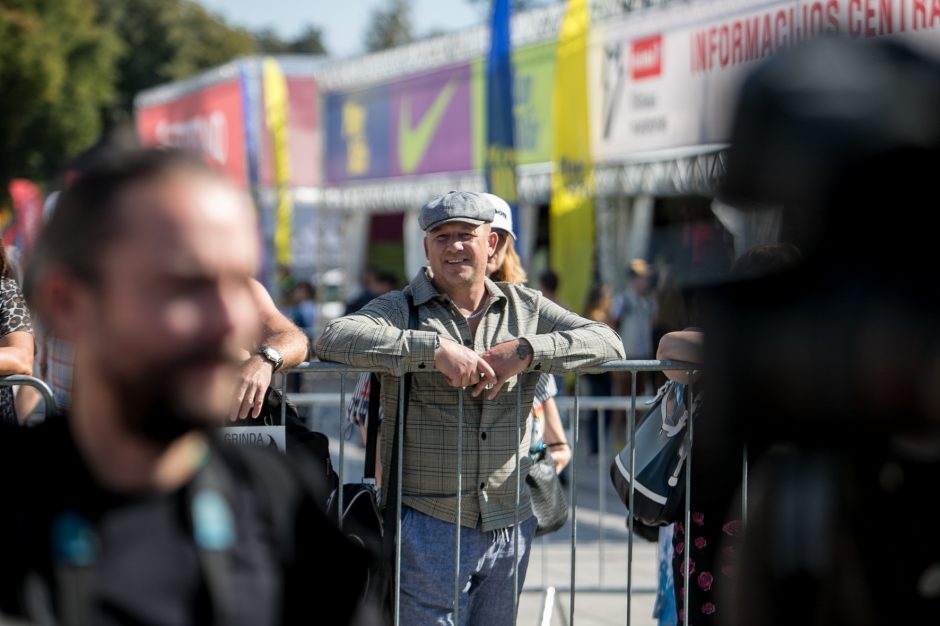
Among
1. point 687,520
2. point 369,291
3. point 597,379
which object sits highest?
point 369,291

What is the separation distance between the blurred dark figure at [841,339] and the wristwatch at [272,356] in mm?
2537

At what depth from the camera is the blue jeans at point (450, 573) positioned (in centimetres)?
420

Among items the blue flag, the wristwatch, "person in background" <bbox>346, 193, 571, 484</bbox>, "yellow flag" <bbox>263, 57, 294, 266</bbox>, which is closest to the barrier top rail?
the wristwatch

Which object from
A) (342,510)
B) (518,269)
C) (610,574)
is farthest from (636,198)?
(342,510)

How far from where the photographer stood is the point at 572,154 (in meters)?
11.9

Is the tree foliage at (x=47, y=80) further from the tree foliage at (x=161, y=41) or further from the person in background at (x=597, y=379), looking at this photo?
the person in background at (x=597, y=379)

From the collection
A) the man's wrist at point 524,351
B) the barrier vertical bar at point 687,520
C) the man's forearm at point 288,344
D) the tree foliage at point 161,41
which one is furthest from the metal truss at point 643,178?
the tree foliage at point 161,41

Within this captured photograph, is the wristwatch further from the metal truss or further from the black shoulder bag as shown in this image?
the metal truss

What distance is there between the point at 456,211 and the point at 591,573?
367 centimetres

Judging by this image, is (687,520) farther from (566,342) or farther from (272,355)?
(272,355)

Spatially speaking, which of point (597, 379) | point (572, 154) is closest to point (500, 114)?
point (572, 154)

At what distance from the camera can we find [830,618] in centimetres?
145

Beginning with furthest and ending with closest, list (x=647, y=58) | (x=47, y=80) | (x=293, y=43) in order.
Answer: (x=293, y=43), (x=47, y=80), (x=647, y=58)

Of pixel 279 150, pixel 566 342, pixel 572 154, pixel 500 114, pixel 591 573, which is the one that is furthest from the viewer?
pixel 279 150
